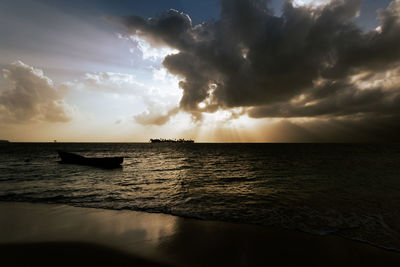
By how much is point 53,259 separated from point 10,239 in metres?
2.69

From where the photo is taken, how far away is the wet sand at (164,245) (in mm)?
5312

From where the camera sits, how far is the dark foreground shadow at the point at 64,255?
16.8ft

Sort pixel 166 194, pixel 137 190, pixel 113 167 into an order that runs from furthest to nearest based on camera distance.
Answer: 1. pixel 113 167
2. pixel 137 190
3. pixel 166 194

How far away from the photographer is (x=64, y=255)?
5.46 meters

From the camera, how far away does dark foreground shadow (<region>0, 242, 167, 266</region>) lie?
16.8ft

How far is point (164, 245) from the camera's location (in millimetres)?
6133

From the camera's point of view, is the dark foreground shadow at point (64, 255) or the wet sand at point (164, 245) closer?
the dark foreground shadow at point (64, 255)

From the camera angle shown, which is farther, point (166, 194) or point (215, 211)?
point (166, 194)

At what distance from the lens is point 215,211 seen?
9.98m

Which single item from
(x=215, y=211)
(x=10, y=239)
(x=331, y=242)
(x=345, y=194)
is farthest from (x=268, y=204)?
(x=10, y=239)

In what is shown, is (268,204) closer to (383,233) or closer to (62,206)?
(383,233)

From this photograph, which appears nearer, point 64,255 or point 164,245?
point 64,255

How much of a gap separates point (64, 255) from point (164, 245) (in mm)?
3032

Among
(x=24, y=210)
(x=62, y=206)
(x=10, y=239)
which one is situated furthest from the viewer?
(x=62, y=206)
